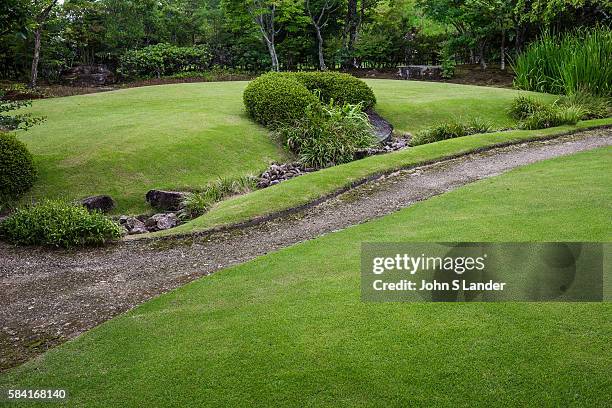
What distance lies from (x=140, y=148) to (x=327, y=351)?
9.14m

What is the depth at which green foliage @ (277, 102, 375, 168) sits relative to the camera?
12656 mm

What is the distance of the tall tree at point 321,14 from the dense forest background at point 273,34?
0.24 feet

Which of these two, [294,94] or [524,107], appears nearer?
[294,94]

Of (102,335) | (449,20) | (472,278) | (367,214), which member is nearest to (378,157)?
(367,214)

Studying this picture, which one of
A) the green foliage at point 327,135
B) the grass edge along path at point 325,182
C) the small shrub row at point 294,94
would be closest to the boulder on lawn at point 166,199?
the grass edge along path at point 325,182

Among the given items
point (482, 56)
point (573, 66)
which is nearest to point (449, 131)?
point (573, 66)

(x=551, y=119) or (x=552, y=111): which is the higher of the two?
(x=552, y=111)

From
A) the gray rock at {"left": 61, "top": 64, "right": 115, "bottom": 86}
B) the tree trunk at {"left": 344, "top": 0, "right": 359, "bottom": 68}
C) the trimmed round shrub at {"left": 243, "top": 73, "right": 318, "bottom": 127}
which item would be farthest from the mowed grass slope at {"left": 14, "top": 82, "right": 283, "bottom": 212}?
the tree trunk at {"left": 344, "top": 0, "right": 359, "bottom": 68}

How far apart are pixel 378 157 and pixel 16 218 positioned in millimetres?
7289

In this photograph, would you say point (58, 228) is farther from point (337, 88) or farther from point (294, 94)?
point (337, 88)

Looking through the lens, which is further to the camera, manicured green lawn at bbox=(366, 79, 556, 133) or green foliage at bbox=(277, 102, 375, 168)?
manicured green lawn at bbox=(366, 79, 556, 133)

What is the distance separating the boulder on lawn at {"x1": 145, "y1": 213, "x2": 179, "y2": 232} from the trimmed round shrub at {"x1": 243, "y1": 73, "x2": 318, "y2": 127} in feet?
→ 17.7

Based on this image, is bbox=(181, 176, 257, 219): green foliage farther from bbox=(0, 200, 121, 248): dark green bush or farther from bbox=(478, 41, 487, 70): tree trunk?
bbox=(478, 41, 487, 70): tree trunk

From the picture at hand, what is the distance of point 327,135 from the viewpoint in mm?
13141
